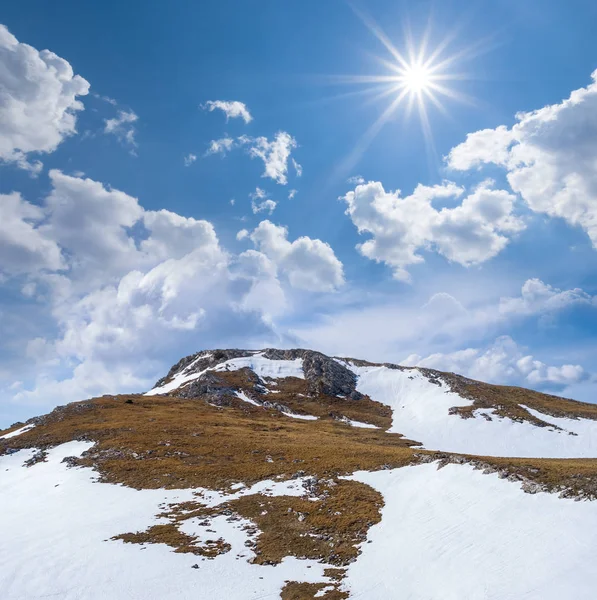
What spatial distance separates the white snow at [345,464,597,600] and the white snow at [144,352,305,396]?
91.4 meters

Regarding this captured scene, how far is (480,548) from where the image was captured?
23094mm

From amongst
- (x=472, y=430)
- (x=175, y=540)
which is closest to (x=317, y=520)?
(x=175, y=540)

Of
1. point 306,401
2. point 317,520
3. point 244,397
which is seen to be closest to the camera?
point 317,520

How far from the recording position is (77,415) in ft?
250

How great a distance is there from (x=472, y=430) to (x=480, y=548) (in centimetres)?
6193

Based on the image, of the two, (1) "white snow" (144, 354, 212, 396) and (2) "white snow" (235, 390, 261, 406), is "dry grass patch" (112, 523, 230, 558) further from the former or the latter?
(1) "white snow" (144, 354, 212, 396)

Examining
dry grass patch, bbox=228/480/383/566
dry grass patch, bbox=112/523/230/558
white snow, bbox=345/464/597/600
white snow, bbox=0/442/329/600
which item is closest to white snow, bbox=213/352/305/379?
white snow, bbox=0/442/329/600

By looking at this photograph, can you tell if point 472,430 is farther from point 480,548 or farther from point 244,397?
point 480,548

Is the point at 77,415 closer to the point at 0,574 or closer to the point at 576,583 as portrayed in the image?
the point at 0,574

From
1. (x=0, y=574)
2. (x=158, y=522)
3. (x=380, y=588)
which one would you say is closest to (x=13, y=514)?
(x=0, y=574)

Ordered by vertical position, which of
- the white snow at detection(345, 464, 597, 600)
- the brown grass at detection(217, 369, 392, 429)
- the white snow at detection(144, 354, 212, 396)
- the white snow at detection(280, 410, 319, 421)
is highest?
the white snow at detection(144, 354, 212, 396)

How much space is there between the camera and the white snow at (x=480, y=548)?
19.3 metres

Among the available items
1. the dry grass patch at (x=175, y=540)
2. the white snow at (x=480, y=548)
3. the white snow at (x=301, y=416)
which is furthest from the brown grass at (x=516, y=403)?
the dry grass patch at (x=175, y=540)

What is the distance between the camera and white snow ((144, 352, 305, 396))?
119 metres
